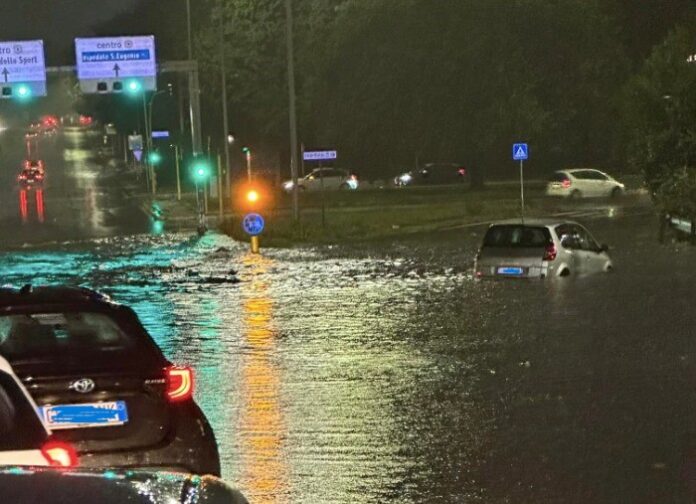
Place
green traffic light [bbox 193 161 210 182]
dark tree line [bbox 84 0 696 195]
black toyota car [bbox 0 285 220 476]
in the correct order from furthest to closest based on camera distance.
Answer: dark tree line [bbox 84 0 696 195], green traffic light [bbox 193 161 210 182], black toyota car [bbox 0 285 220 476]

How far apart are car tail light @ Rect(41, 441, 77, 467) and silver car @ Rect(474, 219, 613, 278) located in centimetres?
1895

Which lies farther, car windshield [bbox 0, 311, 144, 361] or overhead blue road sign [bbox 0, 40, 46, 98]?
overhead blue road sign [bbox 0, 40, 46, 98]

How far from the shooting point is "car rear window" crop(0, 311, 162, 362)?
6.80m

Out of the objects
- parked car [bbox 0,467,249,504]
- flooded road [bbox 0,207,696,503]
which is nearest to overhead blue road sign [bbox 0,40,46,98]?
flooded road [bbox 0,207,696,503]

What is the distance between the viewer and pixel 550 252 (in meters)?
23.2

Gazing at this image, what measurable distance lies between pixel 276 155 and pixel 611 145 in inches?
1154

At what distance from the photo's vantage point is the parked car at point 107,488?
2.90 meters

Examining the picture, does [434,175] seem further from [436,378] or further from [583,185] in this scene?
[436,378]

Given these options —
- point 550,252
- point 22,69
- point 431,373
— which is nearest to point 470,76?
point 22,69

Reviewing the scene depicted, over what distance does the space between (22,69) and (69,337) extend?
38.8m

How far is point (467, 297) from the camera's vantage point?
20906mm

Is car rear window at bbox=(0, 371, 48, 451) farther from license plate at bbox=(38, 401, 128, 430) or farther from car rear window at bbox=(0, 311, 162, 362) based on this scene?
car rear window at bbox=(0, 311, 162, 362)

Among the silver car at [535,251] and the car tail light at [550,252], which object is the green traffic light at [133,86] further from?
the car tail light at [550,252]

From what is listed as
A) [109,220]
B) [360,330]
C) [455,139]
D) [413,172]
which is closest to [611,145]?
[455,139]
